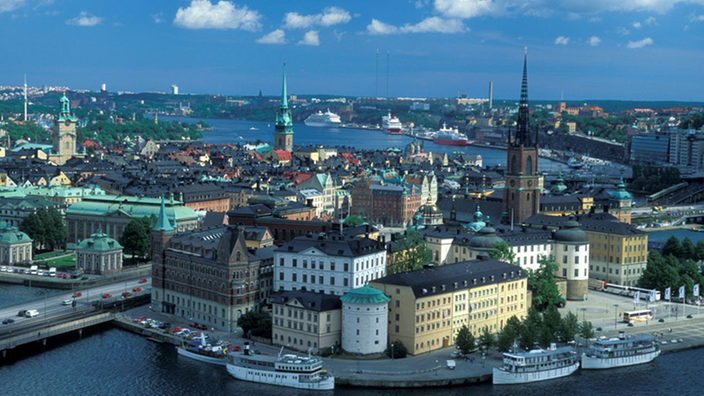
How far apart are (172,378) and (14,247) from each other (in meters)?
31.6

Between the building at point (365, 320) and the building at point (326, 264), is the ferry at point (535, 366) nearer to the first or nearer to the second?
the building at point (365, 320)

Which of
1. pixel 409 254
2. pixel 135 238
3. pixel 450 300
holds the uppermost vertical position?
pixel 409 254

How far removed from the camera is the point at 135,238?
75.5 meters

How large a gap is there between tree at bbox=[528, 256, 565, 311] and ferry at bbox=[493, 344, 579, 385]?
9.68 m

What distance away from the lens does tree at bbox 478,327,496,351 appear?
50.4 m

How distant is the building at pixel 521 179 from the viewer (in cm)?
7994

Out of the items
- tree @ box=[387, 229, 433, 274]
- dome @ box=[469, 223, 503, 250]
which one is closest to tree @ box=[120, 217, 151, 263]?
tree @ box=[387, 229, 433, 274]

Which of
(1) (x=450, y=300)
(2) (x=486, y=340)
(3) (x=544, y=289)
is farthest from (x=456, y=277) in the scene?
(3) (x=544, y=289)

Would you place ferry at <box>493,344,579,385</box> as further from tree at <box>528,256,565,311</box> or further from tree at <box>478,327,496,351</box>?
tree at <box>528,256,565,311</box>

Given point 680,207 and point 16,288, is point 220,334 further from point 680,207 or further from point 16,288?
point 680,207

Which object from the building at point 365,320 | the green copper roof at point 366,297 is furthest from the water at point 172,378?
the green copper roof at point 366,297

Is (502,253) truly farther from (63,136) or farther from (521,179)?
(63,136)

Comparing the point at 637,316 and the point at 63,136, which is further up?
the point at 63,136

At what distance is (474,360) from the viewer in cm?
4988
